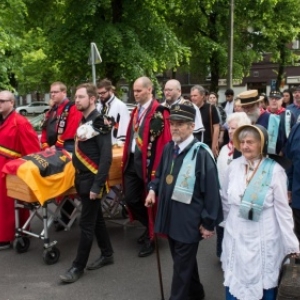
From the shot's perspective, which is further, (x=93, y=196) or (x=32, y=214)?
(x=32, y=214)

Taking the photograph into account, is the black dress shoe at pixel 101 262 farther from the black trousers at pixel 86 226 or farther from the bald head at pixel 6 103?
the bald head at pixel 6 103

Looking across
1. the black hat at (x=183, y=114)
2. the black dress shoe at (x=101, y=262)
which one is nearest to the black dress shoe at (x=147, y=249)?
the black dress shoe at (x=101, y=262)

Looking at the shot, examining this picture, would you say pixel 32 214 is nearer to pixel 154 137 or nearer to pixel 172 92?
pixel 154 137

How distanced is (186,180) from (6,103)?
9.54 ft

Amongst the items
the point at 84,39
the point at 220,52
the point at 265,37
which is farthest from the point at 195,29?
the point at 84,39

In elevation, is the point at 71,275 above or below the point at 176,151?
below

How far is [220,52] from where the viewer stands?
20.5 m

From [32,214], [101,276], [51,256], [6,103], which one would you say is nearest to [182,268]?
[101,276]

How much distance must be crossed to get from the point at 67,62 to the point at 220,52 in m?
9.20

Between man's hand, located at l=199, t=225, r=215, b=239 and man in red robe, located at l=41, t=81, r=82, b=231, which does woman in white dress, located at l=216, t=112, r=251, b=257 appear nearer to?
man's hand, located at l=199, t=225, r=215, b=239

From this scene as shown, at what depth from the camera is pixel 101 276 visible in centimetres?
479

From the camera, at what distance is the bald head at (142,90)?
506 centimetres

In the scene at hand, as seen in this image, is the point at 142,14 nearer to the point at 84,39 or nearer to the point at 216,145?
the point at 84,39

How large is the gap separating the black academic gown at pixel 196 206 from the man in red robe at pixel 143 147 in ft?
4.58
